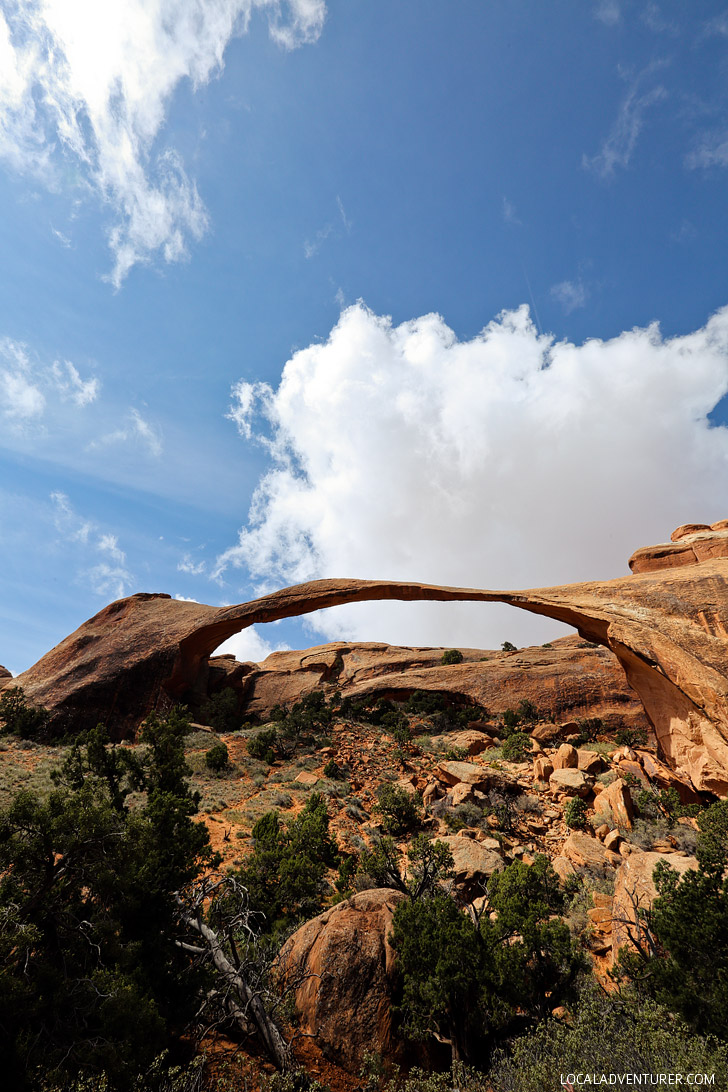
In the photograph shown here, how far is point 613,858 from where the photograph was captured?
10.6m

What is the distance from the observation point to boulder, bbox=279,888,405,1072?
538 centimetres

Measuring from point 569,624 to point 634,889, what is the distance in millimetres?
7571

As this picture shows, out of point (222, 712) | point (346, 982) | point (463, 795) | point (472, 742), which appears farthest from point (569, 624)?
point (222, 712)

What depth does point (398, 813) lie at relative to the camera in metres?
12.7

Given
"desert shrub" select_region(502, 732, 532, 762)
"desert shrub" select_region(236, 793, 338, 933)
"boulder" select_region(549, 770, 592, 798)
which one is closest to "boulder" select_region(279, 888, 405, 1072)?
"desert shrub" select_region(236, 793, 338, 933)

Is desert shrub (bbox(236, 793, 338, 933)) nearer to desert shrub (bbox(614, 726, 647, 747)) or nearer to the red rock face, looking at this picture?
the red rock face

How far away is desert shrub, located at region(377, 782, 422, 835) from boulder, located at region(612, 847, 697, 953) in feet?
17.5

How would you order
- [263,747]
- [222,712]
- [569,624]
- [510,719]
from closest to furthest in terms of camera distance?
[569,624] < [263,747] < [510,719] < [222,712]

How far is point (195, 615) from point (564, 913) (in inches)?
705

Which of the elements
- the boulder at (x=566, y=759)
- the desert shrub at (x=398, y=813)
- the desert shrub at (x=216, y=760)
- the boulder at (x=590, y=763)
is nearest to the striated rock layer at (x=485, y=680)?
the boulder at (x=590, y=763)

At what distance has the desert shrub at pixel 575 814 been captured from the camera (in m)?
12.2

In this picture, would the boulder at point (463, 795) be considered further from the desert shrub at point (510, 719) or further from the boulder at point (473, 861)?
the desert shrub at point (510, 719)

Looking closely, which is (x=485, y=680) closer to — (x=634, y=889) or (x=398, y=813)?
(x=398, y=813)

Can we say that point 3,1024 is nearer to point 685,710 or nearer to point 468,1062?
point 468,1062
